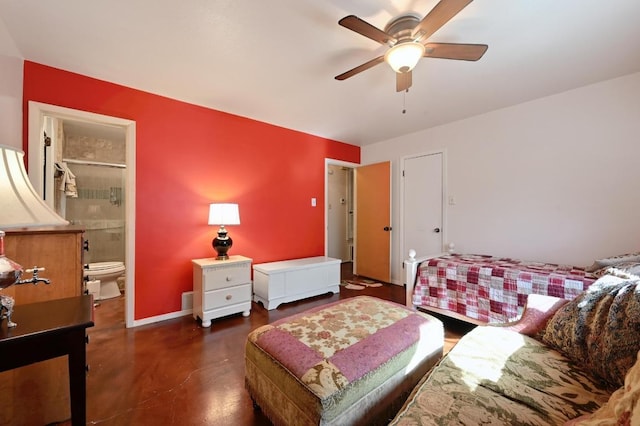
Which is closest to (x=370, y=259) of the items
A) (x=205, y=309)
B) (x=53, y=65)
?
(x=205, y=309)

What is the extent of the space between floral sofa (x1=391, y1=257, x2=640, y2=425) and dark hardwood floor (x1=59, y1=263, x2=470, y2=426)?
918 millimetres

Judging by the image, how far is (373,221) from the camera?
13.9 ft

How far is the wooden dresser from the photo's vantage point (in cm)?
124

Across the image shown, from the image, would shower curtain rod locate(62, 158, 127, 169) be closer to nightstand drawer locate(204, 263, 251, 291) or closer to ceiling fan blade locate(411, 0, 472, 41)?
nightstand drawer locate(204, 263, 251, 291)

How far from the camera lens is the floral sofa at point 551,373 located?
32.4 inches

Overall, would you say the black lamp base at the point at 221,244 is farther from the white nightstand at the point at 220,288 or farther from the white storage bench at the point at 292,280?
the white storage bench at the point at 292,280

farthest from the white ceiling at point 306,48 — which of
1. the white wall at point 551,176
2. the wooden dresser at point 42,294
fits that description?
the wooden dresser at point 42,294

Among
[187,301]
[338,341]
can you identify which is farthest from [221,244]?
[338,341]

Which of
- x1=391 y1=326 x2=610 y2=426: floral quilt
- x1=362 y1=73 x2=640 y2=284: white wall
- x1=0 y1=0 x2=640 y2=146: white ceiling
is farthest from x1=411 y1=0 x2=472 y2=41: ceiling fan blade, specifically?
x1=362 y1=73 x2=640 y2=284: white wall

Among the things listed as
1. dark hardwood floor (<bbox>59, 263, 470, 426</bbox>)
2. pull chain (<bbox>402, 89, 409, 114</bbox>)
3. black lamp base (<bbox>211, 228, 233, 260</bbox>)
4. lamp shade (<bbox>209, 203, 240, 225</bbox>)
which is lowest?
dark hardwood floor (<bbox>59, 263, 470, 426</bbox>)

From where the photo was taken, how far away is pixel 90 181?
3955mm

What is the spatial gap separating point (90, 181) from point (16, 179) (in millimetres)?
3982

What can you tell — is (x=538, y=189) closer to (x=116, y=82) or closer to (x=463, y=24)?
(x=463, y=24)

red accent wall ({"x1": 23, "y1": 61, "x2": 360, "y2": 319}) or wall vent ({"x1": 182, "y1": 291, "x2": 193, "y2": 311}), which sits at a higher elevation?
red accent wall ({"x1": 23, "y1": 61, "x2": 360, "y2": 319})
